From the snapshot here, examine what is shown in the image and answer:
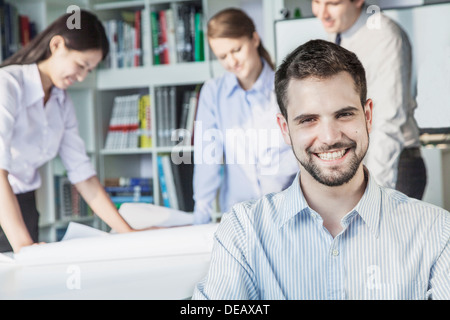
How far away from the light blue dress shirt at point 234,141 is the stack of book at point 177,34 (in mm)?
125

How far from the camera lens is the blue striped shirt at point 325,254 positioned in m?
1.15

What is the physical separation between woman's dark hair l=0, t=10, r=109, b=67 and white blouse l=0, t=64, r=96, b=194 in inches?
1.6

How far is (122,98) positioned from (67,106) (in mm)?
176

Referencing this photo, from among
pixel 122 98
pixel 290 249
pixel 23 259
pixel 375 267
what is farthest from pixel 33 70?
pixel 375 267

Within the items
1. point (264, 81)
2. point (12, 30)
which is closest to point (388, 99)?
point (264, 81)

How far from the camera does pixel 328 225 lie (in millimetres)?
1193

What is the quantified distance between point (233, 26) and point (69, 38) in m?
0.51

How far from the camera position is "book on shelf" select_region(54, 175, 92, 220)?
179cm

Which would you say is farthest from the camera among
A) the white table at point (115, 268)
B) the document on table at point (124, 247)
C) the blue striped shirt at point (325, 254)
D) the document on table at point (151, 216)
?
the document on table at point (151, 216)

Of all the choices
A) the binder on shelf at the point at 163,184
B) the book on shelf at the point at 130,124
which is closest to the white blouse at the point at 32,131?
the book on shelf at the point at 130,124

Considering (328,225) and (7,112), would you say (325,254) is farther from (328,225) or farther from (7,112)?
(7,112)

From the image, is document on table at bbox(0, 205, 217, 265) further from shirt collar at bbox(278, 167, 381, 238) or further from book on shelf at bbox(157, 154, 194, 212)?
shirt collar at bbox(278, 167, 381, 238)

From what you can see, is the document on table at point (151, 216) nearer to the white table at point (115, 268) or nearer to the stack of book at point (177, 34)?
the white table at point (115, 268)

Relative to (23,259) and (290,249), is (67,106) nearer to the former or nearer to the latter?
(23,259)
